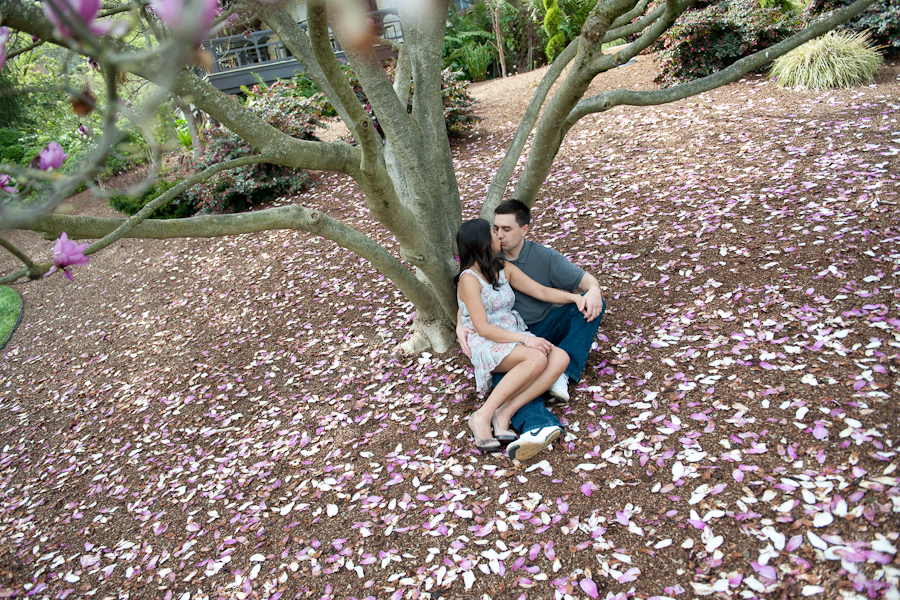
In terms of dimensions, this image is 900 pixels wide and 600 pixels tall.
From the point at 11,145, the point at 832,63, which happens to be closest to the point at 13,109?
the point at 11,145

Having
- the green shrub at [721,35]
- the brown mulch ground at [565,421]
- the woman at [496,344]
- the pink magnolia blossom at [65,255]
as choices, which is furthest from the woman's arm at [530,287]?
the green shrub at [721,35]

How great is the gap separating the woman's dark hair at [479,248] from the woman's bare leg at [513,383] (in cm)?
46

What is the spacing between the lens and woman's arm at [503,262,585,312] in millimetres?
3113

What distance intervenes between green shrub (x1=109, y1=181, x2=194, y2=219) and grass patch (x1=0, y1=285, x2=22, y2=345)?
184 cm

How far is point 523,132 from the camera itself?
11.6ft

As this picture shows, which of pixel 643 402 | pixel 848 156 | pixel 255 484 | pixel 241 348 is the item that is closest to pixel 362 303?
pixel 241 348

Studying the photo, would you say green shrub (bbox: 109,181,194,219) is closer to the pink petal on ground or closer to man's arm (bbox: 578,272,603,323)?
man's arm (bbox: 578,272,603,323)

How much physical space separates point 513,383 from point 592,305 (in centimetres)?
60

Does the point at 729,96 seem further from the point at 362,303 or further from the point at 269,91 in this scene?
the point at 269,91

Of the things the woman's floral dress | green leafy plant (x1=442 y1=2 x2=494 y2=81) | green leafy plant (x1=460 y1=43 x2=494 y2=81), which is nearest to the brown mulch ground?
the woman's floral dress

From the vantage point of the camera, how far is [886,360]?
2.67m

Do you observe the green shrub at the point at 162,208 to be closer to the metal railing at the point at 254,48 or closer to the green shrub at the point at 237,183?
the green shrub at the point at 237,183

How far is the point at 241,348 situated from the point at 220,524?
190 cm

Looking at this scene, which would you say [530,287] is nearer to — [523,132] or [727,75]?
[523,132]
